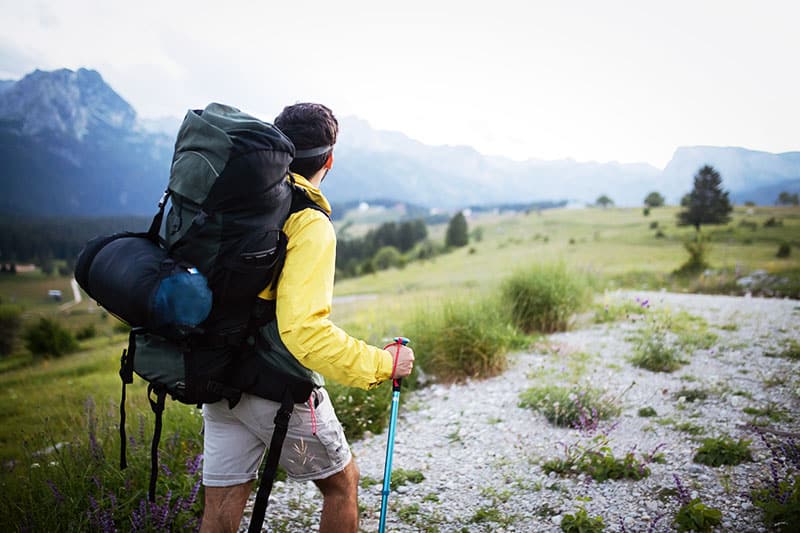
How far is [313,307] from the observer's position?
221cm

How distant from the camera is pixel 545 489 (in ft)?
13.8

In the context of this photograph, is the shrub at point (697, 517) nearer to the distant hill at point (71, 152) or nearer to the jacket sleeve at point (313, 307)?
the jacket sleeve at point (313, 307)

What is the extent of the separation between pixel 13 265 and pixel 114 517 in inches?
3650

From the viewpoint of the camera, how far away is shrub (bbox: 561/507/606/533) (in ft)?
11.3

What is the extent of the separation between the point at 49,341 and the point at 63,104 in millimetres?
121953

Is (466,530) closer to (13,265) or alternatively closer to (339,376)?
(339,376)

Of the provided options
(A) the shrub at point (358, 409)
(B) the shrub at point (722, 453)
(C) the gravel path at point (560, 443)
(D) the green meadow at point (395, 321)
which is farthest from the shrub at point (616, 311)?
(A) the shrub at point (358, 409)

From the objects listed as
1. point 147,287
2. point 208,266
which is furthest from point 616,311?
point 147,287

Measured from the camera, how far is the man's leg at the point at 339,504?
2.55 meters

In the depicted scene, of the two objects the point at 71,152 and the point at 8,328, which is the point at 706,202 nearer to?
the point at 8,328

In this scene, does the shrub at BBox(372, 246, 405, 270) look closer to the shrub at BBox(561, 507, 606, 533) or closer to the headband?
the shrub at BBox(561, 507, 606, 533)

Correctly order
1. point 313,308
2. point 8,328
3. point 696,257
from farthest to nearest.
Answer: point 8,328, point 696,257, point 313,308

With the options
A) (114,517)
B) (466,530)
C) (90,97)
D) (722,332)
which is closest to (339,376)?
(466,530)

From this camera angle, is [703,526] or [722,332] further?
[722,332]
